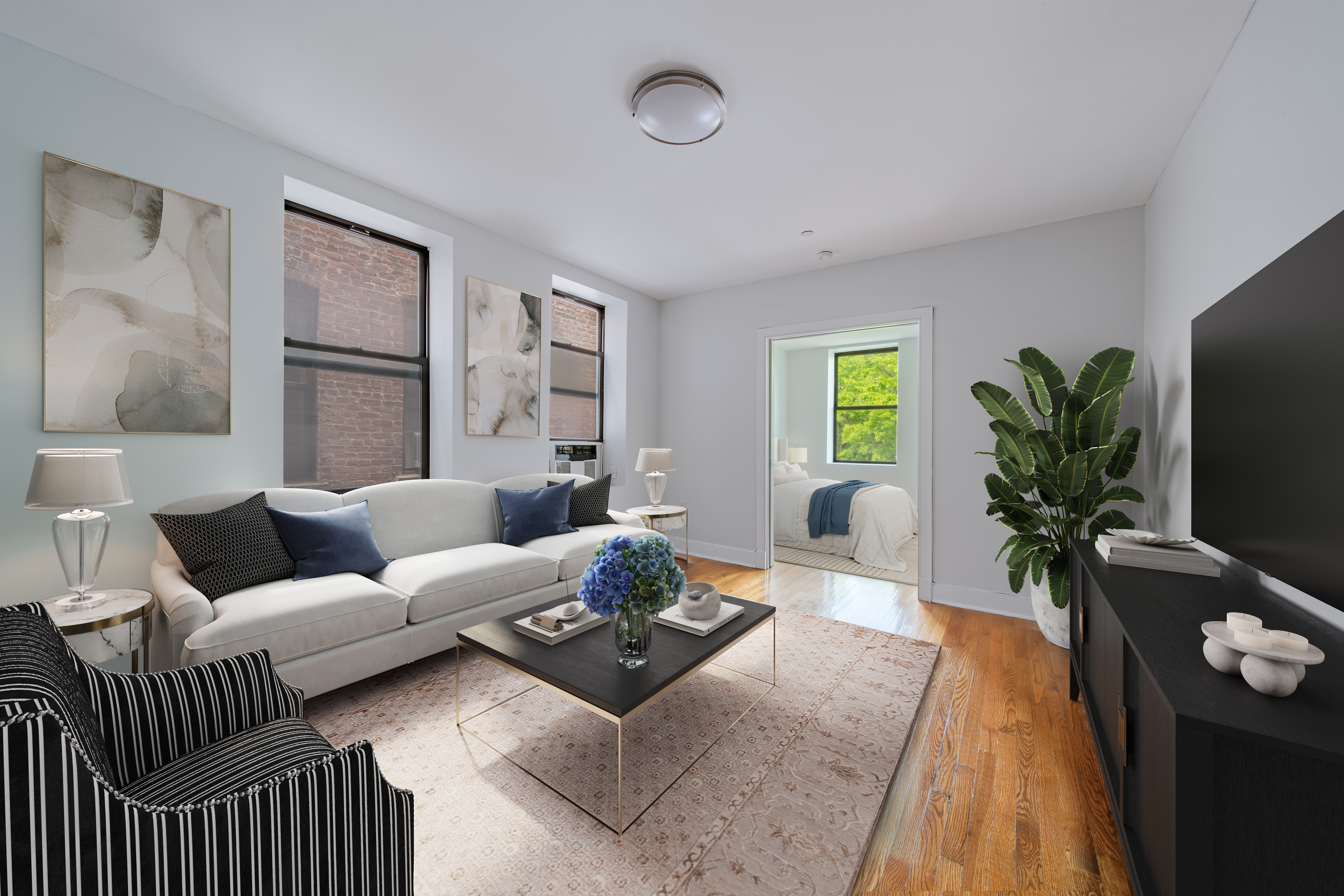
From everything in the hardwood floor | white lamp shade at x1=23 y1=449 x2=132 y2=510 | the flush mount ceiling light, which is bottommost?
the hardwood floor

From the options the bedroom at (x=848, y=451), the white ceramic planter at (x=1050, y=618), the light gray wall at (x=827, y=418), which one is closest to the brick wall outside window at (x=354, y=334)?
the bedroom at (x=848, y=451)

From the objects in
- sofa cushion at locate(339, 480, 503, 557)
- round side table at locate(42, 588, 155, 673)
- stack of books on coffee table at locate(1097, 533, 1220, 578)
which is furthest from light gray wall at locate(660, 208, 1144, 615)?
round side table at locate(42, 588, 155, 673)

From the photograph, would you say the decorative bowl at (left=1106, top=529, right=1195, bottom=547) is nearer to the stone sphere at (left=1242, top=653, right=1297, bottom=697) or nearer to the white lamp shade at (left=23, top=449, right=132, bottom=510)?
the stone sphere at (left=1242, top=653, right=1297, bottom=697)

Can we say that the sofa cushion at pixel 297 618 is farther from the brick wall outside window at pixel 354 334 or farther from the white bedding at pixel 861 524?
the white bedding at pixel 861 524

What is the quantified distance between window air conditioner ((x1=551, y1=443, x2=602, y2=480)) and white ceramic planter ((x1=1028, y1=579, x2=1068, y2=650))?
332 centimetres

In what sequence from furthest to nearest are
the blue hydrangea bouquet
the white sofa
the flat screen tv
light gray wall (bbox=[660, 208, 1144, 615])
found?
light gray wall (bbox=[660, 208, 1144, 615]) → the white sofa → the blue hydrangea bouquet → the flat screen tv

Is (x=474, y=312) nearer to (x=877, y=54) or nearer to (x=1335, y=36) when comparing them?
(x=877, y=54)

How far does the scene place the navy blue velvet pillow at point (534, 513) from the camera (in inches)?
134

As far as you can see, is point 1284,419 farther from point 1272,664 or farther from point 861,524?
point 861,524

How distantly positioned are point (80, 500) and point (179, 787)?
1382 mm

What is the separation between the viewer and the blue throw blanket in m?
5.14

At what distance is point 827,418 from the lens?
7.54 metres

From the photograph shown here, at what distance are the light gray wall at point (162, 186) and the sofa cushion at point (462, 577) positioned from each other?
3.05 ft

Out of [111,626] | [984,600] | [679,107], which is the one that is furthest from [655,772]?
[984,600]
